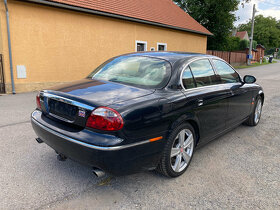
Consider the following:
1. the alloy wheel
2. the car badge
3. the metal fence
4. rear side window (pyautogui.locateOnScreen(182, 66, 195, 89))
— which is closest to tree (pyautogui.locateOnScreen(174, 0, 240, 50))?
the metal fence

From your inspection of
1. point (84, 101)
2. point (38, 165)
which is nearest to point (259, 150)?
point (84, 101)

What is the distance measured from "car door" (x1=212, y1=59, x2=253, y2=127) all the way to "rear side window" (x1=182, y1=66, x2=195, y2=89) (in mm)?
831

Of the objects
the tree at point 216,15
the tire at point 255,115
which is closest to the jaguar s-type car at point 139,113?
the tire at point 255,115

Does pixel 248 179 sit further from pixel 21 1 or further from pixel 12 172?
pixel 21 1

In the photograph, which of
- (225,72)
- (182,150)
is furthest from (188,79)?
(225,72)

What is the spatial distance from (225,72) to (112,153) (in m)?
2.73

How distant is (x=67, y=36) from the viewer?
10.8m

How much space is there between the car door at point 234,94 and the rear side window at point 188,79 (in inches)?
32.7

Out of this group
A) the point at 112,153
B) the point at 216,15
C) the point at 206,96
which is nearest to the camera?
the point at 112,153

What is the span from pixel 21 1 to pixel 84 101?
9118 millimetres

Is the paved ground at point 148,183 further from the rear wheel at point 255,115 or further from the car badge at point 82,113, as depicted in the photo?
the rear wheel at point 255,115

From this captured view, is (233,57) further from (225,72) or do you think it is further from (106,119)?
(106,119)

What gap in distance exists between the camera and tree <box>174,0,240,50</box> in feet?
87.5

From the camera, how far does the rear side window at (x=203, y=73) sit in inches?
127
